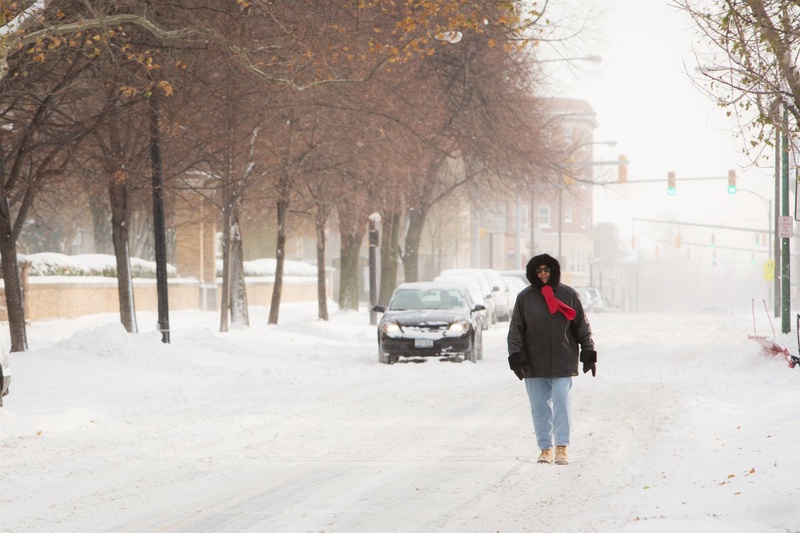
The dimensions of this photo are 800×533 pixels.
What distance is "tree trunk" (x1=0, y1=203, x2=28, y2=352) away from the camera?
72.5ft

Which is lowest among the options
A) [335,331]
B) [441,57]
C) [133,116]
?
[335,331]

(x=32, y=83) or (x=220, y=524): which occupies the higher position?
(x=32, y=83)

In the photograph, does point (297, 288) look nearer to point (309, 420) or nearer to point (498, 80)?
point (498, 80)

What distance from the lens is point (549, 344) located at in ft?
35.7

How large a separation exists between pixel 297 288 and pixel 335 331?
2483 centimetres

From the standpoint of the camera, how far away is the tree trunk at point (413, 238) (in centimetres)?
4644

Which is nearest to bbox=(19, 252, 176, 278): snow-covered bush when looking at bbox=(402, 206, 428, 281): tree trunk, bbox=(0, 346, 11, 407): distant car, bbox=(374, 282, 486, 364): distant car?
bbox=(402, 206, 428, 281): tree trunk

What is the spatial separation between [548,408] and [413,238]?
36.0m

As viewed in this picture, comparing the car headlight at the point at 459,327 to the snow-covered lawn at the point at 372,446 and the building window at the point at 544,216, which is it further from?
the building window at the point at 544,216

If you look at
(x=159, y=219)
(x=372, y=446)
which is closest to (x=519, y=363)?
(x=372, y=446)

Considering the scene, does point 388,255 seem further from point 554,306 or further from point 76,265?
point 554,306

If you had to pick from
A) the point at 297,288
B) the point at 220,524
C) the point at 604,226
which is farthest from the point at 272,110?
the point at 604,226

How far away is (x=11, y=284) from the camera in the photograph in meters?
22.0

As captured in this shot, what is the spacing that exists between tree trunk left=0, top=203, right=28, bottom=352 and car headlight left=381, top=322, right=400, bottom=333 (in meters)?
6.54
